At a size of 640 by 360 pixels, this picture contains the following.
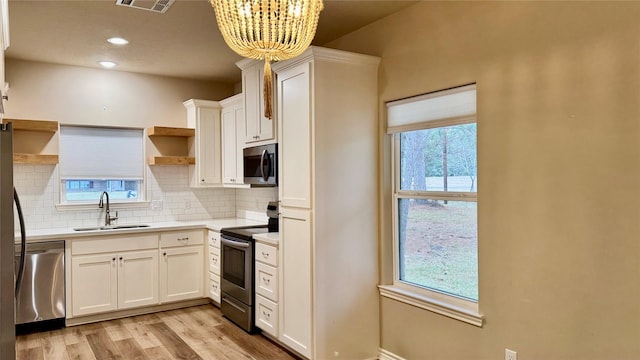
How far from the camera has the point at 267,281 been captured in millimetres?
3816

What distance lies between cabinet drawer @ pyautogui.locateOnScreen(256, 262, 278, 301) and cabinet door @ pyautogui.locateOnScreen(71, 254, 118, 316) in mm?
1642

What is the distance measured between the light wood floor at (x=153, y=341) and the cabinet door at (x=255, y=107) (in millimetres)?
1798

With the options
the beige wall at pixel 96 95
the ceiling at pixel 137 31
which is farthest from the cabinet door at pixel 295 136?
the beige wall at pixel 96 95

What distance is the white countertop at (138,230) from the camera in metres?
4.22

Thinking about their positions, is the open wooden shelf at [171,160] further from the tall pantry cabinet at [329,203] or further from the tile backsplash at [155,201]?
the tall pantry cabinet at [329,203]

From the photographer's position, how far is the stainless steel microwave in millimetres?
3859

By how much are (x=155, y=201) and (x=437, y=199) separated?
3543 mm

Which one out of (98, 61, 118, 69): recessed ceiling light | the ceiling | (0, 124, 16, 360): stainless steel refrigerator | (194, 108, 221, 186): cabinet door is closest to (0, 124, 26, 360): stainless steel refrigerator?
(0, 124, 16, 360): stainless steel refrigerator

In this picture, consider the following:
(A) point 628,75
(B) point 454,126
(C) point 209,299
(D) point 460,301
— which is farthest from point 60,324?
(A) point 628,75

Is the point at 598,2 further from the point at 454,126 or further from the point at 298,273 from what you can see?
the point at 298,273

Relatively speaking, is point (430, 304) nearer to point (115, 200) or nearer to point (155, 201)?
point (155, 201)

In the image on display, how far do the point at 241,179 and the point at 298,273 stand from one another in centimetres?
179

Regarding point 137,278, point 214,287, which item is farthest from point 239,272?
point 137,278

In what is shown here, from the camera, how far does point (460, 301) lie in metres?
2.94
